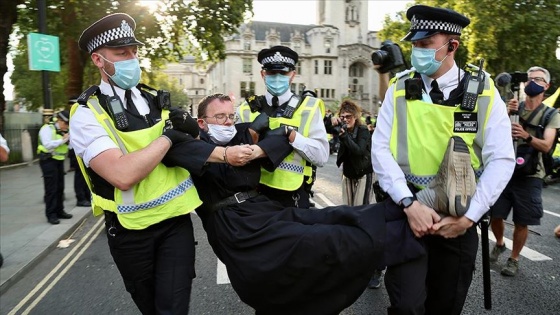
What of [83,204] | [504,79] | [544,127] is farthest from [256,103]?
[83,204]

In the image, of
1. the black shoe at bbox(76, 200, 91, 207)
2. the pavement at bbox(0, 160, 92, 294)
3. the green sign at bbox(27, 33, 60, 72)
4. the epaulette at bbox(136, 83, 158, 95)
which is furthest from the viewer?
the black shoe at bbox(76, 200, 91, 207)

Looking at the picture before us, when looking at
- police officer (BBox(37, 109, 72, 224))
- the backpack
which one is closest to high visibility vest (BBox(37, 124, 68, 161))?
police officer (BBox(37, 109, 72, 224))

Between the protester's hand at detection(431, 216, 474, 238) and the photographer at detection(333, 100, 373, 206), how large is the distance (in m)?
2.22

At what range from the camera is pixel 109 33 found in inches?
93.8

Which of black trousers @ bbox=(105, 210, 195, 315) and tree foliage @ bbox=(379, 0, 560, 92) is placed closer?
black trousers @ bbox=(105, 210, 195, 315)

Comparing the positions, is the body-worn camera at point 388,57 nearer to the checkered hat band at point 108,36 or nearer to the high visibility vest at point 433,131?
the high visibility vest at point 433,131

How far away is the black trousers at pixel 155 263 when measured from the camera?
7.89ft

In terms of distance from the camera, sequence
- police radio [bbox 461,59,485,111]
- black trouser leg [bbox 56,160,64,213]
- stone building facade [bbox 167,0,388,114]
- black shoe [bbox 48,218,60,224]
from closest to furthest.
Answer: police radio [bbox 461,59,485,111], black shoe [bbox 48,218,60,224], black trouser leg [bbox 56,160,64,213], stone building facade [bbox 167,0,388,114]

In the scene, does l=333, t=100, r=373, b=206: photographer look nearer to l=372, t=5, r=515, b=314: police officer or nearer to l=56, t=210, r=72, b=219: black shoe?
l=372, t=5, r=515, b=314: police officer

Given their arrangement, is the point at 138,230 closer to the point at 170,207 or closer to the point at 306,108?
the point at 170,207

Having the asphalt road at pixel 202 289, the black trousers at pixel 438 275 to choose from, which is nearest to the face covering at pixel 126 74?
the black trousers at pixel 438 275

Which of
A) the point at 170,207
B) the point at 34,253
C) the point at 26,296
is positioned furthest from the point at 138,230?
the point at 34,253

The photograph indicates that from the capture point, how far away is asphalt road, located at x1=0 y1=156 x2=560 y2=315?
375 centimetres

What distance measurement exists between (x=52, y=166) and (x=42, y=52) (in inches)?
85.1
